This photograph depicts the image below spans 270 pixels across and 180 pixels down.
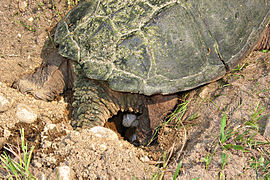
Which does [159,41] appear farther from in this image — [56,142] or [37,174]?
[37,174]

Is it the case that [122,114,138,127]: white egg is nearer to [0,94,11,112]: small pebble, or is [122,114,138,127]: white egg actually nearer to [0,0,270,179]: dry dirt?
[0,0,270,179]: dry dirt

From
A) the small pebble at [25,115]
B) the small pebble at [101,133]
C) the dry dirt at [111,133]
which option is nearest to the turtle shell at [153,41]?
the dry dirt at [111,133]

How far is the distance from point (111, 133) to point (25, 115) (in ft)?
3.24

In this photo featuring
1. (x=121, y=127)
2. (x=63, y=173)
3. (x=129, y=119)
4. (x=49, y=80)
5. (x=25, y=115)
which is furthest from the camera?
(x=121, y=127)

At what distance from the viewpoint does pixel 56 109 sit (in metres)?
3.02

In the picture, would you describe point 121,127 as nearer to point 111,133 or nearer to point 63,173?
point 111,133

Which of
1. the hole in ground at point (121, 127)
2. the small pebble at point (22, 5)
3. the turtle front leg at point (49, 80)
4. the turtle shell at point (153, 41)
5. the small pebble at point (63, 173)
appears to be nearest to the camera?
the small pebble at point (63, 173)

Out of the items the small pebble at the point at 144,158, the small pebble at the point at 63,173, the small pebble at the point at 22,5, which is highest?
the small pebble at the point at 22,5

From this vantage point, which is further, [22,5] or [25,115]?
[22,5]

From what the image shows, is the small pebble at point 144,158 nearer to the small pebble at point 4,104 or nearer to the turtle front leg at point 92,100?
the turtle front leg at point 92,100

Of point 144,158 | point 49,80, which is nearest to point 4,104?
point 49,80

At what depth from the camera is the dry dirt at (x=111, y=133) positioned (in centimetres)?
207

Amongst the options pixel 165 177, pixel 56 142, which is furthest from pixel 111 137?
pixel 165 177

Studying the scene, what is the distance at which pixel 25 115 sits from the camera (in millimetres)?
2635
